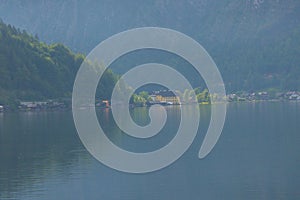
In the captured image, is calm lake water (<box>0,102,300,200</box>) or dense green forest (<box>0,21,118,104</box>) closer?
calm lake water (<box>0,102,300,200</box>)

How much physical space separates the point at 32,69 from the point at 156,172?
369 feet

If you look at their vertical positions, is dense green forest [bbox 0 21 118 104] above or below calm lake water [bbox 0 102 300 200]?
above

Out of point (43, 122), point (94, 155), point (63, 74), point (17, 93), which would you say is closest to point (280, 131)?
point (94, 155)

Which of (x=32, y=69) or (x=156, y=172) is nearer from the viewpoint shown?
(x=156, y=172)

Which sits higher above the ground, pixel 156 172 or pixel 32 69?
pixel 32 69

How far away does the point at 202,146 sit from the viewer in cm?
7694

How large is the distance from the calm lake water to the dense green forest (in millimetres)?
73436

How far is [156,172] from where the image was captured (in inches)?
2325

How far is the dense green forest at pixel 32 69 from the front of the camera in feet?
523

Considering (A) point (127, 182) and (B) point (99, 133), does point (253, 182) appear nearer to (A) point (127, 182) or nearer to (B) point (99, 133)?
(A) point (127, 182)

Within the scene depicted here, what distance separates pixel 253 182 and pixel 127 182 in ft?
31.4

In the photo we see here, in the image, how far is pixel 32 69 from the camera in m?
167

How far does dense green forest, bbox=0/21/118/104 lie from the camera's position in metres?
159

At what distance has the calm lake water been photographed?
49938mm
